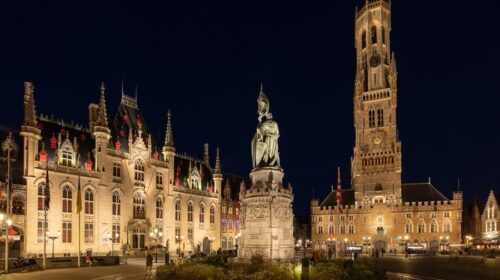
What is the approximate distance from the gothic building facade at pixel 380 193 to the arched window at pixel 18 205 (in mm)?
55473

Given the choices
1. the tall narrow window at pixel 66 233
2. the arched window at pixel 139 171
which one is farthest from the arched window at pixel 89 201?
the arched window at pixel 139 171

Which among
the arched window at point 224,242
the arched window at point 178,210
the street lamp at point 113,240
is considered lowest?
the arched window at point 224,242

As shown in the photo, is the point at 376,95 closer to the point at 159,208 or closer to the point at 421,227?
the point at 421,227

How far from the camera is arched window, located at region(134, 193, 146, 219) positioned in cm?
6425

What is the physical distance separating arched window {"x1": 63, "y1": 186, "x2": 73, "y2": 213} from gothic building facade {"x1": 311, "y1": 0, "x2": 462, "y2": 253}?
164 feet

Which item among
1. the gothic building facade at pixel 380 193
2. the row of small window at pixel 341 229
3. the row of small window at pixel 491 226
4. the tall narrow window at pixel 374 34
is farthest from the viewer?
the tall narrow window at pixel 374 34

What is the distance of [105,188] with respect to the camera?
59.4 m

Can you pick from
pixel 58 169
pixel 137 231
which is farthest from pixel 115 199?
pixel 58 169

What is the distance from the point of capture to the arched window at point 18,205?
163 feet

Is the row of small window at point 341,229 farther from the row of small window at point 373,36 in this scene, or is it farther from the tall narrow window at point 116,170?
the tall narrow window at point 116,170

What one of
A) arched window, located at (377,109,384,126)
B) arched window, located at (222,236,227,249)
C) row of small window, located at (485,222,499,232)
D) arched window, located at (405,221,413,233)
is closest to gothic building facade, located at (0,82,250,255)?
arched window, located at (222,236,227,249)

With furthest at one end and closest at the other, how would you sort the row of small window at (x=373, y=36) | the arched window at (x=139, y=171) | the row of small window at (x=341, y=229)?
1. the row of small window at (x=373, y=36)
2. the row of small window at (x=341, y=229)
3. the arched window at (x=139, y=171)

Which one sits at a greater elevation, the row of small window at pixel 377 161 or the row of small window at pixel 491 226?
the row of small window at pixel 377 161

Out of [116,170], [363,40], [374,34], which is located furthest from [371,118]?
[116,170]
